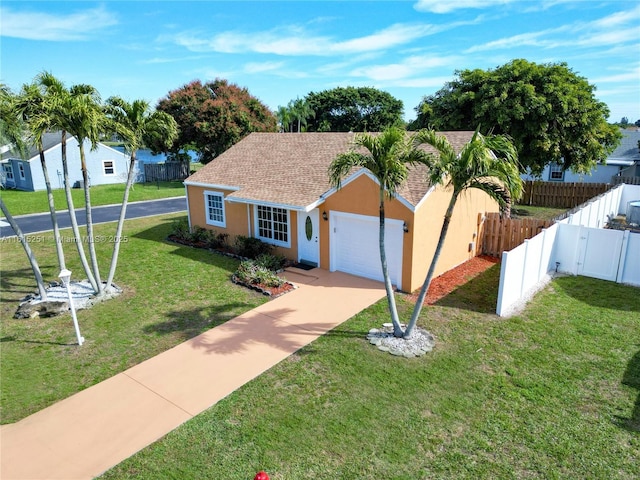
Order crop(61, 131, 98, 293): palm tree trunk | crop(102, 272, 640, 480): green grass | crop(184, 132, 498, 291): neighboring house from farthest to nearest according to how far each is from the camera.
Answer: crop(184, 132, 498, 291): neighboring house, crop(61, 131, 98, 293): palm tree trunk, crop(102, 272, 640, 480): green grass

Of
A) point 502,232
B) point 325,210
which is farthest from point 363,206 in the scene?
point 502,232

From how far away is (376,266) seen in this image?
1335cm

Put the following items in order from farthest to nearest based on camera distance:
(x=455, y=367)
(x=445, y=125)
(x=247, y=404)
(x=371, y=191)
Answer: (x=445, y=125) → (x=371, y=191) → (x=455, y=367) → (x=247, y=404)

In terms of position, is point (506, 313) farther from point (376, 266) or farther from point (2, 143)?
point (2, 143)

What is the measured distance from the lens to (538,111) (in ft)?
65.5

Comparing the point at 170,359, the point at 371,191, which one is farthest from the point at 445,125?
the point at 170,359

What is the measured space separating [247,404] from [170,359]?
2.50 metres

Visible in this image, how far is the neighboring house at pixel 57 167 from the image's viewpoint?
33.6 m

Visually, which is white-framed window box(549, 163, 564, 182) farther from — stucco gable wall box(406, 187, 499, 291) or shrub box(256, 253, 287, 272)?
shrub box(256, 253, 287, 272)

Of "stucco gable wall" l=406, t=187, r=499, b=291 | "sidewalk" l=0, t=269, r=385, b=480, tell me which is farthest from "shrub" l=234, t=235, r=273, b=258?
"stucco gable wall" l=406, t=187, r=499, b=291

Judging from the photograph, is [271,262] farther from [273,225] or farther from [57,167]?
[57,167]

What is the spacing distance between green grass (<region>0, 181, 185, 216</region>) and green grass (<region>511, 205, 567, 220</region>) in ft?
80.7

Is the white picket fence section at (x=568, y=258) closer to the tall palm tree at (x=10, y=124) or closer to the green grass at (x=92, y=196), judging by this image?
the tall palm tree at (x=10, y=124)

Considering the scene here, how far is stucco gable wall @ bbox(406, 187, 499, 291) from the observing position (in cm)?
1232
